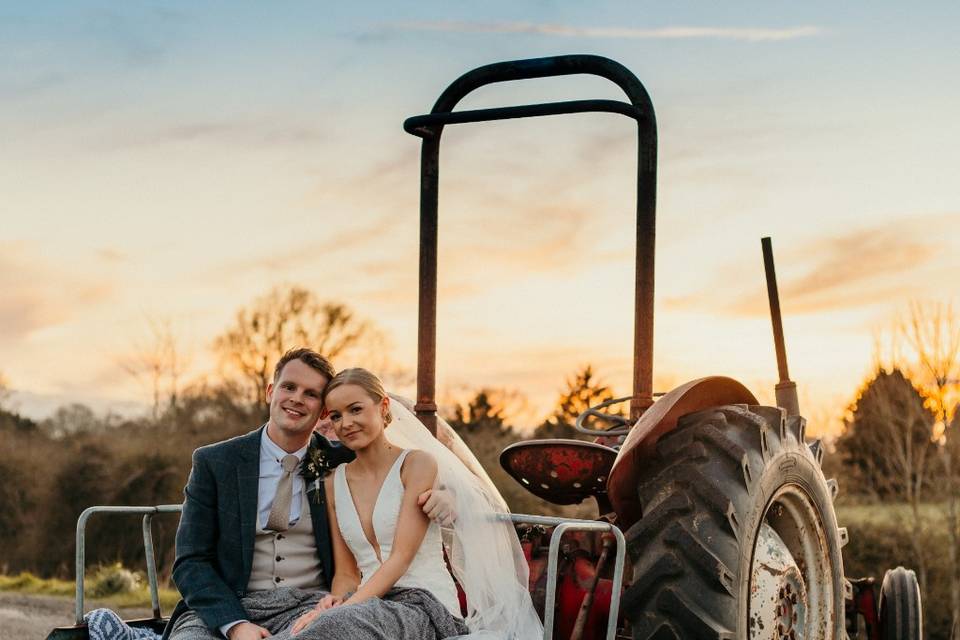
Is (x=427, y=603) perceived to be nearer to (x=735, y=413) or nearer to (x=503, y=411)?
(x=735, y=413)

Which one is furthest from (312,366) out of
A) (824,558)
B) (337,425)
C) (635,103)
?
(824,558)

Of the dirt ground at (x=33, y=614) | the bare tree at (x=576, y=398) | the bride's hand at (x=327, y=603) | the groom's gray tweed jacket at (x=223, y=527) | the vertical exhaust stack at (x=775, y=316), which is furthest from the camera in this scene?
the bare tree at (x=576, y=398)

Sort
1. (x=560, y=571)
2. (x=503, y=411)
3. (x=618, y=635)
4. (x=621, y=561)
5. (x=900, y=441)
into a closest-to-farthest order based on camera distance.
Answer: (x=621, y=561)
(x=618, y=635)
(x=560, y=571)
(x=503, y=411)
(x=900, y=441)

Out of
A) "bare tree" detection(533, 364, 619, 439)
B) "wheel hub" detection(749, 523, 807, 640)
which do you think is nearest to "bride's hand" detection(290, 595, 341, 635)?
"wheel hub" detection(749, 523, 807, 640)

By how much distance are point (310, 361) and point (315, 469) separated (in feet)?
1.20

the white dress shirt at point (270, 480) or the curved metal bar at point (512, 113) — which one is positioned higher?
the curved metal bar at point (512, 113)

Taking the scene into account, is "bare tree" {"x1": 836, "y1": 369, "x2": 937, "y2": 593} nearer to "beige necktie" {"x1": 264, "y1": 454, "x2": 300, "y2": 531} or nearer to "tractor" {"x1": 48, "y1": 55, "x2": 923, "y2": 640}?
"tractor" {"x1": 48, "y1": 55, "x2": 923, "y2": 640}

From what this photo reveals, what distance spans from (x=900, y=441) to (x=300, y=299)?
14095 mm

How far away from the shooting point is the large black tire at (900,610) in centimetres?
545

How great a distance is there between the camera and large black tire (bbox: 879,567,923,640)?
17.9ft

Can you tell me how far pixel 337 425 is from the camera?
3771 millimetres

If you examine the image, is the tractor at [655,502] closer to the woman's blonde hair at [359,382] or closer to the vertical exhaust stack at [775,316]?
the woman's blonde hair at [359,382]

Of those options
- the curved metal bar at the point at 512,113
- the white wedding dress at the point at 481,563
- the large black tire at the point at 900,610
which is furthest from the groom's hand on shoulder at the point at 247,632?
the large black tire at the point at 900,610

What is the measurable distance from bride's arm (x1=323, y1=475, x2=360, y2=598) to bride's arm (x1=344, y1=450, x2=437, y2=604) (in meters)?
0.17
